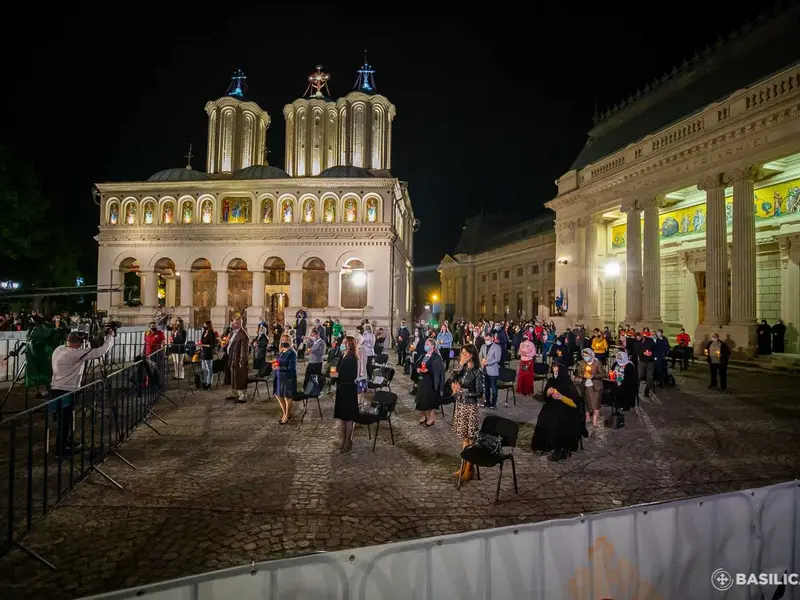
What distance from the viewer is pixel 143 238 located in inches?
1375

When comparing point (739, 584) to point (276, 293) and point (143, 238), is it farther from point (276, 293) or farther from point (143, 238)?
point (143, 238)

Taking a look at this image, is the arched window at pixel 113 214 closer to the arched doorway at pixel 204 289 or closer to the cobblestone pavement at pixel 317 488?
the arched doorway at pixel 204 289

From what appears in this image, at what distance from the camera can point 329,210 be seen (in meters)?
33.9

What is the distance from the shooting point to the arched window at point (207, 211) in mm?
34844

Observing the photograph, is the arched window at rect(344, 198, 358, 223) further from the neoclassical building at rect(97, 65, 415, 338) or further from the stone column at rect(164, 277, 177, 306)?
the stone column at rect(164, 277, 177, 306)

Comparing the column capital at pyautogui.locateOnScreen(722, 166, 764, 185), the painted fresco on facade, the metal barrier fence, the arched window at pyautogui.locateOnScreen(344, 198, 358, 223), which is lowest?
the metal barrier fence

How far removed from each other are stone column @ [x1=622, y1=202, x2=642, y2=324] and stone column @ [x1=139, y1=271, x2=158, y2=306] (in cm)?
3297

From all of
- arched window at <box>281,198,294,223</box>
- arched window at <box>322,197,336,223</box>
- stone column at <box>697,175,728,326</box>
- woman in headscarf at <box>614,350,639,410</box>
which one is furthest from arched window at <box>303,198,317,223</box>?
woman in headscarf at <box>614,350,639,410</box>

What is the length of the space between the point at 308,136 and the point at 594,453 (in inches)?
1573

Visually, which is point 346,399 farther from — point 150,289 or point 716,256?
point 150,289

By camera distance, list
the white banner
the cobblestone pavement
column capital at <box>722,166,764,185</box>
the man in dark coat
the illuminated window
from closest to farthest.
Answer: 1. the white banner
2. the cobblestone pavement
3. the man in dark coat
4. column capital at <box>722,166,764,185</box>
5. the illuminated window

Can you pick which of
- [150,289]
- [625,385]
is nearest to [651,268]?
[625,385]

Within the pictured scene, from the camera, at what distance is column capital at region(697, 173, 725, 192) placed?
1956cm

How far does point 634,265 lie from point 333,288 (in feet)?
64.2
